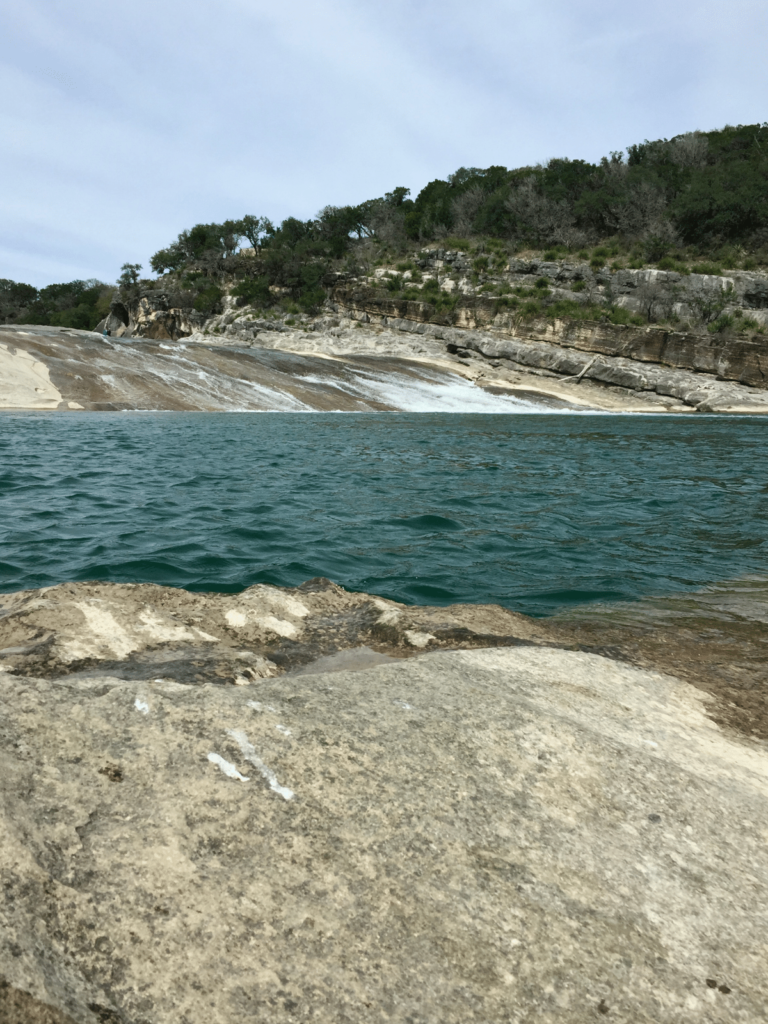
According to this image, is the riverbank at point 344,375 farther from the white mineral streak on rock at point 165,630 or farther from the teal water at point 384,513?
the white mineral streak on rock at point 165,630

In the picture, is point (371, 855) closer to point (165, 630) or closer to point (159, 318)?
point (165, 630)

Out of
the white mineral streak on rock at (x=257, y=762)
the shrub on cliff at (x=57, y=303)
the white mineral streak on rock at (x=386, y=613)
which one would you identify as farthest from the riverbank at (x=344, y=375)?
the shrub on cliff at (x=57, y=303)

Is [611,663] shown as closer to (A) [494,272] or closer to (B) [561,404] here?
(B) [561,404]

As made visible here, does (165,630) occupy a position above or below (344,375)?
below

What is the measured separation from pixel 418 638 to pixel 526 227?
2230 inches

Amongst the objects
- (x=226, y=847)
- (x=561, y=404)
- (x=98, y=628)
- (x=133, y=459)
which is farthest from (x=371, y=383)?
(x=226, y=847)

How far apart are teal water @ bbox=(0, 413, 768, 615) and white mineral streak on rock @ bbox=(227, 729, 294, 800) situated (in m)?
3.69

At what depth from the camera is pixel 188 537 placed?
803cm

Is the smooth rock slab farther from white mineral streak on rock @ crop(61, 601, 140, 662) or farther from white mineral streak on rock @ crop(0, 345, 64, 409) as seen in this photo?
white mineral streak on rock @ crop(0, 345, 64, 409)

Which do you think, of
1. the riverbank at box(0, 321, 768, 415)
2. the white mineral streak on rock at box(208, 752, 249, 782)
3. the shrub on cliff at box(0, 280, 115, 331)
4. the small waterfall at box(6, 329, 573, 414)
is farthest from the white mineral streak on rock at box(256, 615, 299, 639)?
the shrub on cliff at box(0, 280, 115, 331)

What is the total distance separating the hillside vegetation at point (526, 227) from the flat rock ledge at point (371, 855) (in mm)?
44940

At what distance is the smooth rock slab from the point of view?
173 centimetres

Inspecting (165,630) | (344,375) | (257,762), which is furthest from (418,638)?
(344,375)

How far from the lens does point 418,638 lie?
4.40 meters
